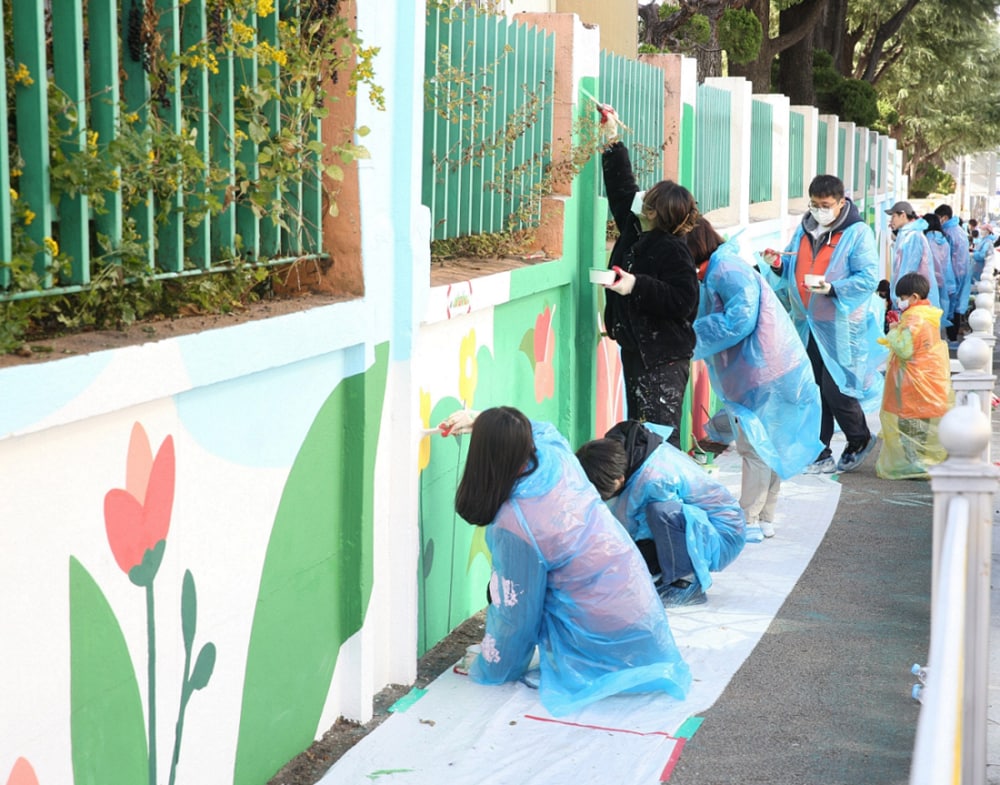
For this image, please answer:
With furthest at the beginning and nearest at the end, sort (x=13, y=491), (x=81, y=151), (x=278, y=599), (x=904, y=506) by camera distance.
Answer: (x=904, y=506) < (x=278, y=599) < (x=81, y=151) < (x=13, y=491)

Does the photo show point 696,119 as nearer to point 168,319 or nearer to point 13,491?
point 168,319

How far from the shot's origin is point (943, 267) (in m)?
15.3

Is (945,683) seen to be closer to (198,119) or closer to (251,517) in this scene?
(251,517)

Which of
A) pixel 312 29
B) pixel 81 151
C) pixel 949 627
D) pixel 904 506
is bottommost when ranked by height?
pixel 904 506

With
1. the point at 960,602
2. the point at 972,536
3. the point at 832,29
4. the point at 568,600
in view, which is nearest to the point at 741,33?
the point at 832,29

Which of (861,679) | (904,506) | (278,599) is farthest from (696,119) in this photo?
(278,599)

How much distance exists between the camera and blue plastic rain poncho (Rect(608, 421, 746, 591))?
537 centimetres

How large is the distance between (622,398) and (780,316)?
1.45 metres

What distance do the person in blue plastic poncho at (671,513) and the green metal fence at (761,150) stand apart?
6.84 m

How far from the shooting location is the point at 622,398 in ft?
25.5

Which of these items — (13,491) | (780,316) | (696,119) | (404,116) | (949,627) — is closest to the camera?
(949,627)

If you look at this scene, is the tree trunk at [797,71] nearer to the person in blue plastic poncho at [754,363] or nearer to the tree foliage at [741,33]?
the tree foliage at [741,33]

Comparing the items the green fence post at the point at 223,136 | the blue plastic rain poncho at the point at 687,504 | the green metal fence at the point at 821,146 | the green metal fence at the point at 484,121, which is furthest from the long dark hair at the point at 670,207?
the green metal fence at the point at 821,146

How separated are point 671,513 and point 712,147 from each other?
5353mm
